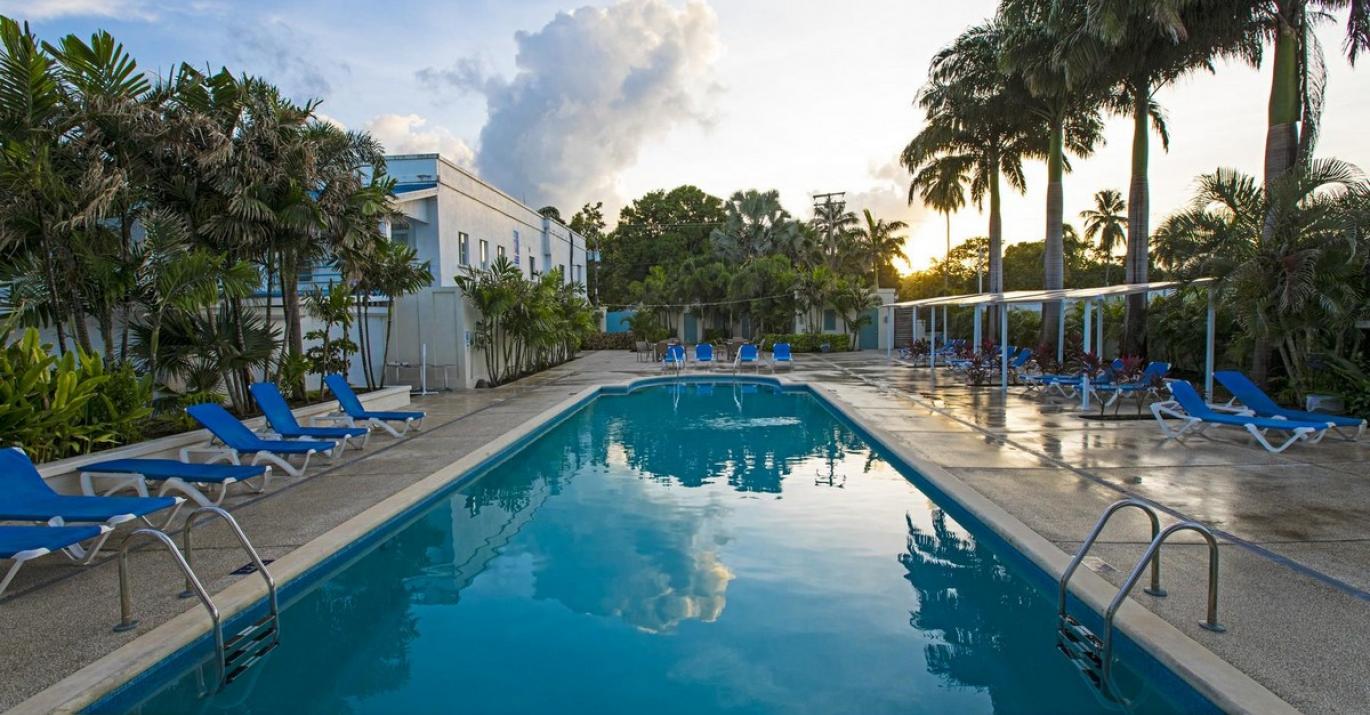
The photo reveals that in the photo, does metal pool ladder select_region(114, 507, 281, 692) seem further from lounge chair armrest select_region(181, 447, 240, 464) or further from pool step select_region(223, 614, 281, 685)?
lounge chair armrest select_region(181, 447, 240, 464)

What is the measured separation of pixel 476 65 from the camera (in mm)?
20281

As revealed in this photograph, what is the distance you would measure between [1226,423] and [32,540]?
34.6 ft

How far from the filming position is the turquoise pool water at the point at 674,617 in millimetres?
3703

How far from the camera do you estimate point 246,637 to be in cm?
407

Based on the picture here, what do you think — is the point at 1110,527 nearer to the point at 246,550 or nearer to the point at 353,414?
the point at 246,550

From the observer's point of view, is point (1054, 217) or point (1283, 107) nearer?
point (1283, 107)

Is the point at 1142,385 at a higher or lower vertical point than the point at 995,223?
lower

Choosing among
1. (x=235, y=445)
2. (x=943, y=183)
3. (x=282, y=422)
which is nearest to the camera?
(x=235, y=445)

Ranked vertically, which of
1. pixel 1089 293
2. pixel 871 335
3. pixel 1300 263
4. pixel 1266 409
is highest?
pixel 1300 263

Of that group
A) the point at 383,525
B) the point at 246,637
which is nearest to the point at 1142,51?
the point at 383,525

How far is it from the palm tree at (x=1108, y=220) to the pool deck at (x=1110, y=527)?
3651cm

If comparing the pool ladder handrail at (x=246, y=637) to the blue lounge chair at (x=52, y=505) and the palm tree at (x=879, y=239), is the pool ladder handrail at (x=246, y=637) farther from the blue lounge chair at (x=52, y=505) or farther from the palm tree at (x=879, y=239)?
the palm tree at (x=879, y=239)

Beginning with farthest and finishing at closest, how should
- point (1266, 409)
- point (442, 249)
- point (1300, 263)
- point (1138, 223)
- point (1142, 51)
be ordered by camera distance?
1. point (442, 249)
2. point (1138, 223)
3. point (1142, 51)
4. point (1300, 263)
5. point (1266, 409)

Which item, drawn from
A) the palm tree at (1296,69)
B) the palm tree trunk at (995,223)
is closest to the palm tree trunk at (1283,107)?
the palm tree at (1296,69)
